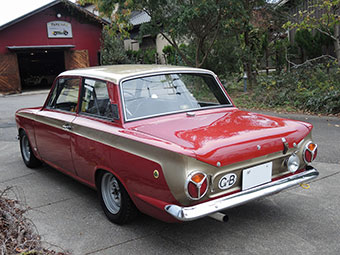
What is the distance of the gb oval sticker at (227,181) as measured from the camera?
2925 millimetres

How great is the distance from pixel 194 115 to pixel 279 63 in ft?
43.1

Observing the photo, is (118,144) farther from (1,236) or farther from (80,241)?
(1,236)

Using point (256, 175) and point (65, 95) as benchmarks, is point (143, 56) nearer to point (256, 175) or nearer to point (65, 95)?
point (65, 95)

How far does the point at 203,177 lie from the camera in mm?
2779

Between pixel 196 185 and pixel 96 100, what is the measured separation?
1.77m

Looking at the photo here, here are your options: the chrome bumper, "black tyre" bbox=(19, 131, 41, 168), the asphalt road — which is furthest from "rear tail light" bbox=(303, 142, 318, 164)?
"black tyre" bbox=(19, 131, 41, 168)

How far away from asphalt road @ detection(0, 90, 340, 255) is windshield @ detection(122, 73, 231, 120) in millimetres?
1172

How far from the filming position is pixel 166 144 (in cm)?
292

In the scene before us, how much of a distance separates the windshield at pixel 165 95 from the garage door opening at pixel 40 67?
25972 mm

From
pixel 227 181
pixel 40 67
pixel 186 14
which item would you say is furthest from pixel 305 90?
pixel 40 67

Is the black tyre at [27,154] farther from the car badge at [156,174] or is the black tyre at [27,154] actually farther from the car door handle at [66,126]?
the car badge at [156,174]

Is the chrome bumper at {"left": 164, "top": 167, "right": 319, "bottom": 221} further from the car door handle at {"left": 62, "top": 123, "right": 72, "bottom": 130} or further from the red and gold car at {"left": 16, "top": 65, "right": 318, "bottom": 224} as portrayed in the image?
the car door handle at {"left": 62, "top": 123, "right": 72, "bottom": 130}

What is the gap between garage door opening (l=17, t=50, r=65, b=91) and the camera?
28375mm

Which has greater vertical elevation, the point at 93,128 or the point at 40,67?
the point at 93,128
